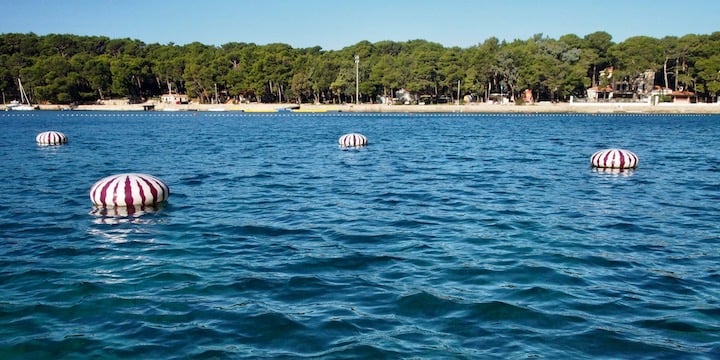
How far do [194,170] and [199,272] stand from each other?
18.9m

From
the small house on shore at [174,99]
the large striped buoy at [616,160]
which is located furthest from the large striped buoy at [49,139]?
the small house on shore at [174,99]

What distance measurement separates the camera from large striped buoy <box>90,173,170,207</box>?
18188mm

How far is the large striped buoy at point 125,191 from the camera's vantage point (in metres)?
18.2

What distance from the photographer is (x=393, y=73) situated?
500 feet

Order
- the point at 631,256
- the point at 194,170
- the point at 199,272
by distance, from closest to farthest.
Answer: the point at 199,272
the point at 631,256
the point at 194,170

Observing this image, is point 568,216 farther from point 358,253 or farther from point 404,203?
point 358,253

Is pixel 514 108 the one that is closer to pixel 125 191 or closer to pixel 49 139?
pixel 49 139

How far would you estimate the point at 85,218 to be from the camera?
17516mm

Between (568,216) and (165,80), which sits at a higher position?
(165,80)

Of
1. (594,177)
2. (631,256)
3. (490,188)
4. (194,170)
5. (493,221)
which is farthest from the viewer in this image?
(194,170)

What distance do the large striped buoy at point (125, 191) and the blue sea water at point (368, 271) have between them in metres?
0.57

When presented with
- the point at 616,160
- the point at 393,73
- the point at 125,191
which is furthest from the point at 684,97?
the point at 125,191

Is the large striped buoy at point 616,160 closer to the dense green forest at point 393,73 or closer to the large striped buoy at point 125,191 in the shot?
the large striped buoy at point 125,191

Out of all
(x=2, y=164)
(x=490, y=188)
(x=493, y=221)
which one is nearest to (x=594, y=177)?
(x=490, y=188)
